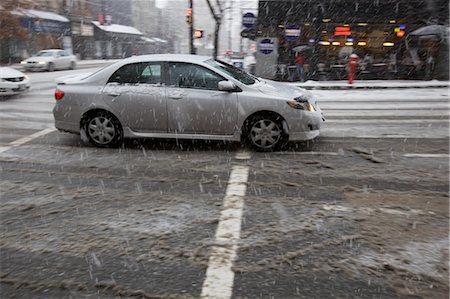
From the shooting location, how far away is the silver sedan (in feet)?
22.2

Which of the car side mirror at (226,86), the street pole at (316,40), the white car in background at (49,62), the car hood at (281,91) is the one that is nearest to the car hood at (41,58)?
the white car in background at (49,62)

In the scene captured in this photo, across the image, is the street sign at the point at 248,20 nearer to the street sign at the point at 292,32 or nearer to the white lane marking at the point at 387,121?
the street sign at the point at 292,32

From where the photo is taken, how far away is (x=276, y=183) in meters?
5.37

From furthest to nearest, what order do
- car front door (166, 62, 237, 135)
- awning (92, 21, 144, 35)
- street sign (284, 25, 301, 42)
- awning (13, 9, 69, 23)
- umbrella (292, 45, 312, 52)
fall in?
awning (92, 21, 144, 35) < awning (13, 9, 69, 23) < street sign (284, 25, 301, 42) < umbrella (292, 45, 312, 52) < car front door (166, 62, 237, 135)

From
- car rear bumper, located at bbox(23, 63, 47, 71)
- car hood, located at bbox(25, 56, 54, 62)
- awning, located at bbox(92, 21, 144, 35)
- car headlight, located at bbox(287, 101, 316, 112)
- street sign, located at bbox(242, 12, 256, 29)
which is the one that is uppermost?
awning, located at bbox(92, 21, 144, 35)

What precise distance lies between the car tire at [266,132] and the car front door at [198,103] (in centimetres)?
30

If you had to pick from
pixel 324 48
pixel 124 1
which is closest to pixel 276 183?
pixel 324 48

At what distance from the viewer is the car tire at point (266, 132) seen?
680 cm

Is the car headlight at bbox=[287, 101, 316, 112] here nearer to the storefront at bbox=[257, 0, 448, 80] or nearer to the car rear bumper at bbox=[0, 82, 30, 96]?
the car rear bumper at bbox=[0, 82, 30, 96]

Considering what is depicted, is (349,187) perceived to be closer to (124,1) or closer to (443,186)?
(443,186)

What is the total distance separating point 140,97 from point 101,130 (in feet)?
2.94

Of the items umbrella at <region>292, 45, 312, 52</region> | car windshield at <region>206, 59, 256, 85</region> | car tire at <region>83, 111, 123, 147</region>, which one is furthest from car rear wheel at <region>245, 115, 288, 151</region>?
umbrella at <region>292, 45, 312, 52</region>

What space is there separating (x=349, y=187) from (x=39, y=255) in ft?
11.2

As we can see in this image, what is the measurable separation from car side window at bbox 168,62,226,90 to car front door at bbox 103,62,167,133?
0.73 ft
